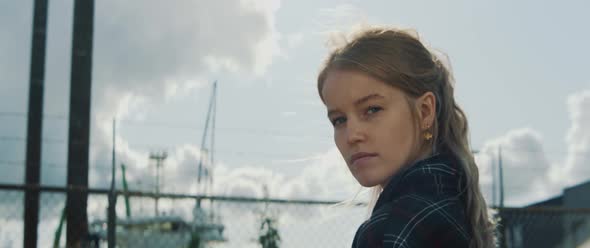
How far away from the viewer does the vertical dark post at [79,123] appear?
17.8 ft

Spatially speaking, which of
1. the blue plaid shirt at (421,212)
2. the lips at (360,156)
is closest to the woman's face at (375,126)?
the lips at (360,156)

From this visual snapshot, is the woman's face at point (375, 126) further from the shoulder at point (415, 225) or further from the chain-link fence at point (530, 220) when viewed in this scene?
the chain-link fence at point (530, 220)

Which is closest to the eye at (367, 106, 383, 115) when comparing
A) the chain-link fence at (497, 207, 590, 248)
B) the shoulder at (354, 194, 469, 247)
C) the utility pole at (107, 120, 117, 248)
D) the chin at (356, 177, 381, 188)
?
the chin at (356, 177, 381, 188)

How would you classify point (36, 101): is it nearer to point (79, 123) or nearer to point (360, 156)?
point (79, 123)

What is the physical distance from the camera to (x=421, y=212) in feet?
4.40

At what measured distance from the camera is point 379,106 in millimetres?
1581

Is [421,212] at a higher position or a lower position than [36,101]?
lower

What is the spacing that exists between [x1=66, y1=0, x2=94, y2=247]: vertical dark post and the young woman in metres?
3.91

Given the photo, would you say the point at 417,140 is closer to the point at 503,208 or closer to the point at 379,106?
the point at 379,106

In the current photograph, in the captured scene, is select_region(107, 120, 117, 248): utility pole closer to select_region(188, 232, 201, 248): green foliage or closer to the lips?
select_region(188, 232, 201, 248): green foliage

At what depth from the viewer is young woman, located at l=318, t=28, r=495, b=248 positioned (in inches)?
53.9

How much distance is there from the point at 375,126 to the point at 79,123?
4.54 metres

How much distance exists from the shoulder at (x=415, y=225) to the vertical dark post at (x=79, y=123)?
13.8 ft

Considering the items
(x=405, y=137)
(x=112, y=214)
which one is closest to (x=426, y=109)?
(x=405, y=137)
